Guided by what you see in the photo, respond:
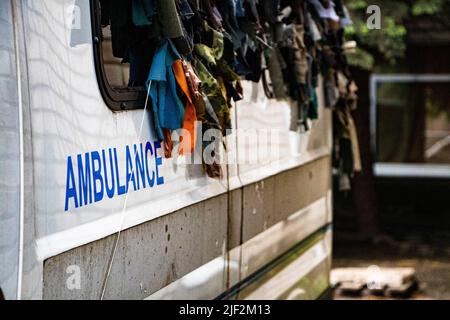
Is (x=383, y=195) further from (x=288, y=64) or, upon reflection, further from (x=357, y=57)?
(x=288, y=64)

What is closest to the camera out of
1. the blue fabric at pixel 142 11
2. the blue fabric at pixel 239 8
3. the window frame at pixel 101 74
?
the window frame at pixel 101 74

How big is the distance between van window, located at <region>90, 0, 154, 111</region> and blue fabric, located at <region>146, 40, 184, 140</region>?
61 millimetres

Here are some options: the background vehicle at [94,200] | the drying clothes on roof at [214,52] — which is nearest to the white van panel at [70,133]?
the background vehicle at [94,200]

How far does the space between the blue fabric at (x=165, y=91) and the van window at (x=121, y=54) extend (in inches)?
2.4

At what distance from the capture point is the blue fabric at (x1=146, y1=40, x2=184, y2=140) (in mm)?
3625

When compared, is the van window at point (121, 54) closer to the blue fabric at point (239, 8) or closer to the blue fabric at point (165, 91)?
the blue fabric at point (165, 91)

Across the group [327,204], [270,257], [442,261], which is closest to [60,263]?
[270,257]

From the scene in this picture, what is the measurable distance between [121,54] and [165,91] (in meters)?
0.22

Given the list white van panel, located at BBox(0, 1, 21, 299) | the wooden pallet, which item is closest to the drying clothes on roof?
white van panel, located at BBox(0, 1, 21, 299)

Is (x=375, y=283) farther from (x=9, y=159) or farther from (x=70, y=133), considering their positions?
(x=9, y=159)

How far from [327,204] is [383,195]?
11327 millimetres

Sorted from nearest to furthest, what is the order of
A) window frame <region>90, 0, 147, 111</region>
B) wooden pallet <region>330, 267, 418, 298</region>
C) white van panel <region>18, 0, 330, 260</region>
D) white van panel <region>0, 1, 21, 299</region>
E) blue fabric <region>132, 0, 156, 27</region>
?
white van panel <region>0, 1, 21, 299</region> < white van panel <region>18, 0, 330, 260</region> < window frame <region>90, 0, 147, 111</region> < blue fabric <region>132, 0, 156, 27</region> < wooden pallet <region>330, 267, 418, 298</region>

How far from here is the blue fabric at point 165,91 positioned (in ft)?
11.9

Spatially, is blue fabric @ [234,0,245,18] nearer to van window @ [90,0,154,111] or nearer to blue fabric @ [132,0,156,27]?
van window @ [90,0,154,111]
